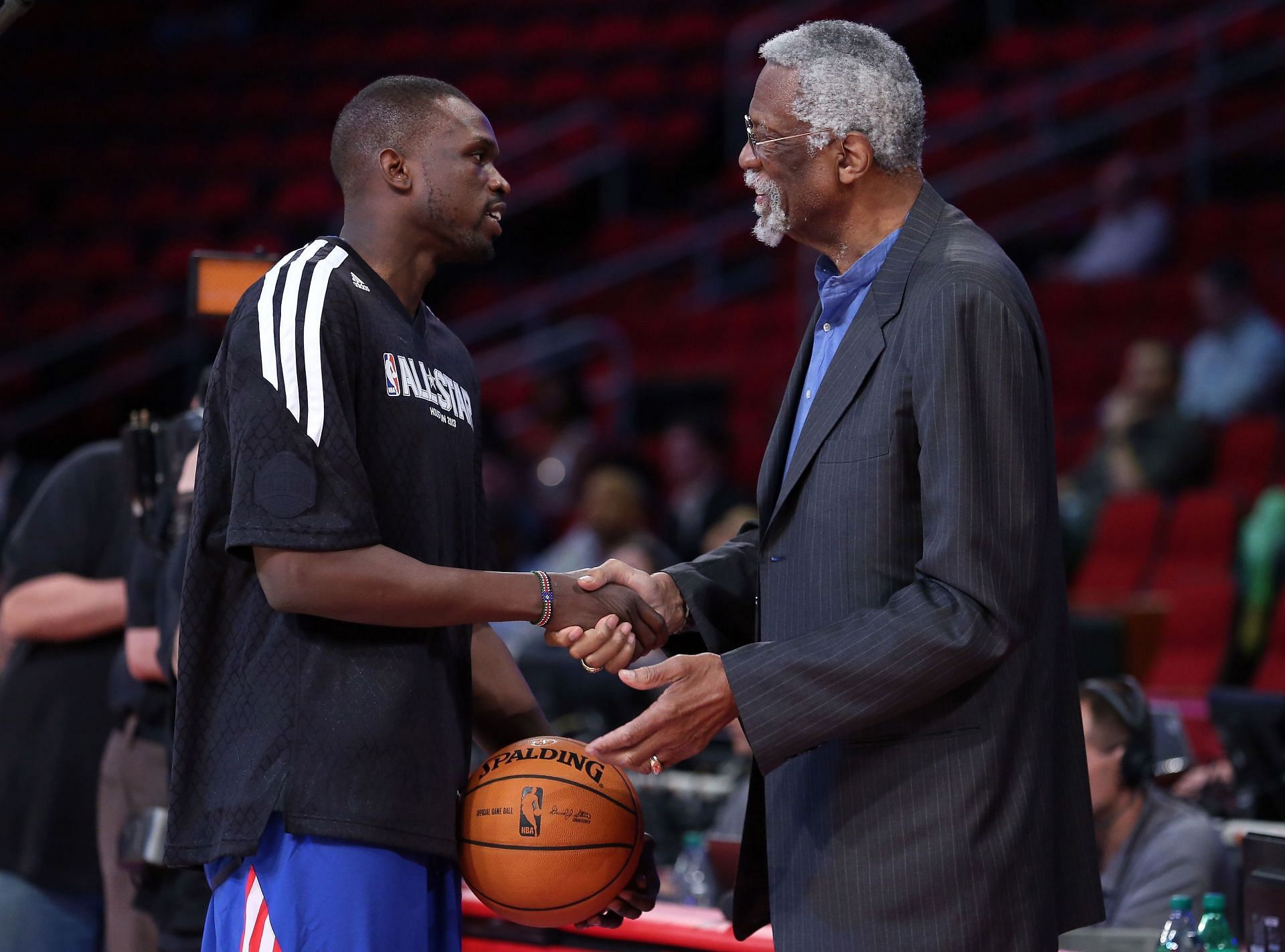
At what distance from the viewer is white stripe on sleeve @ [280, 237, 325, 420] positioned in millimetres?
2422

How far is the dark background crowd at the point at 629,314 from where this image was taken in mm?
3961

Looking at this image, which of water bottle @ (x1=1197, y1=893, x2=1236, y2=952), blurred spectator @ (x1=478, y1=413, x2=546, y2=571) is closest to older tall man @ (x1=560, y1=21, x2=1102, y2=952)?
water bottle @ (x1=1197, y1=893, x2=1236, y2=952)

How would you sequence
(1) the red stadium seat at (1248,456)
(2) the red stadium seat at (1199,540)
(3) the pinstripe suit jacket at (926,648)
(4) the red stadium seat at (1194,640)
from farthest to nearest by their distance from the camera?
(1) the red stadium seat at (1248,456), (2) the red stadium seat at (1199,540), (4) the red stadium seat at (1194,640), (3) the pinstripe suit jacket at (926,648)

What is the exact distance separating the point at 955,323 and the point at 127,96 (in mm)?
14579

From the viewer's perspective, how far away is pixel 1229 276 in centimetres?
852

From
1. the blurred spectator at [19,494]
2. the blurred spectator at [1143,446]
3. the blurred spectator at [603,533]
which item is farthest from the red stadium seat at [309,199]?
the blurred spectator at [1143,446]

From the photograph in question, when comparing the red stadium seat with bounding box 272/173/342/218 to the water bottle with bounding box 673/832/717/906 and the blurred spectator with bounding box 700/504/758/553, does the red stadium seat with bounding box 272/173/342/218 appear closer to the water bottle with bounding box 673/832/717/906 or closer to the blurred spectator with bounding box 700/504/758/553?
the blurred spectator with bounding box 700/504/758/553

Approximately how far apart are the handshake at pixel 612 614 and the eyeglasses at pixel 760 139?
0.75 m

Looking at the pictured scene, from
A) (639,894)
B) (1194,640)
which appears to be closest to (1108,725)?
(639,894)

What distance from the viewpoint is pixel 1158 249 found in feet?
33.2

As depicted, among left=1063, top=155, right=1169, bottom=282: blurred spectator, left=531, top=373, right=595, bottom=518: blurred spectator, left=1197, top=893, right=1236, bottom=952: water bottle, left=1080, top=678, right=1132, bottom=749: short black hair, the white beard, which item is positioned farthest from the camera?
left=1063, top=155, right=1169, bottom=282: blurred spectator

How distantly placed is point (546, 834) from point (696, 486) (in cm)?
639

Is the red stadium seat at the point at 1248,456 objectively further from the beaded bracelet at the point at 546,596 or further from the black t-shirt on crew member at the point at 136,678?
the beaded bracelet at the point at 546,596

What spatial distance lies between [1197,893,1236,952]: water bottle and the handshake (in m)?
1.34
